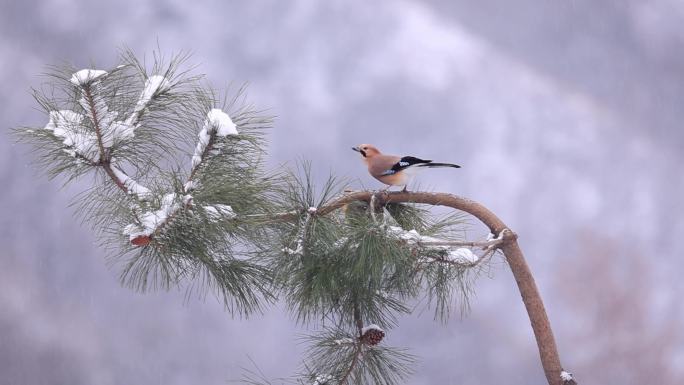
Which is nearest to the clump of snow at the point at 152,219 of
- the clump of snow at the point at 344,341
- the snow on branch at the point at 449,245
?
the snow on branch at the point at 449,245

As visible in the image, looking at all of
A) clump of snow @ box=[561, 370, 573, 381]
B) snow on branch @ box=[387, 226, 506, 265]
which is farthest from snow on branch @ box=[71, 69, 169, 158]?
clump of snow @ box=[561, 370, 573, 381]

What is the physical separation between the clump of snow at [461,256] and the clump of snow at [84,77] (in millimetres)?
1069

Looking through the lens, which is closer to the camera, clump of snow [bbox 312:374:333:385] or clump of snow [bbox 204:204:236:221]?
clump of snow [bbox 204:204:236:221]

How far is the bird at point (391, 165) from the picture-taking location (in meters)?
2.15

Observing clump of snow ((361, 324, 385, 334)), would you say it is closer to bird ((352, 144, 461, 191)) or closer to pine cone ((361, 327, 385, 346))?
pine cone ((361, 327, 385, 346))

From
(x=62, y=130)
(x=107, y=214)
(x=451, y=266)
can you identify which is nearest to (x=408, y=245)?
(x=451, y=266)

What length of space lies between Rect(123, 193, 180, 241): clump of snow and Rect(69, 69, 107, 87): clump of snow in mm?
350

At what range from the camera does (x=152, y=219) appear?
6.24ft

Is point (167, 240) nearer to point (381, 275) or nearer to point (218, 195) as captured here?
point (218, 195)

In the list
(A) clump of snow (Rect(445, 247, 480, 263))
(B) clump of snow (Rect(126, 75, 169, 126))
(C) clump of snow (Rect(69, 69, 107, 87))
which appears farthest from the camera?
(A) clump of snow (Rect(445, 247, 480, 263))

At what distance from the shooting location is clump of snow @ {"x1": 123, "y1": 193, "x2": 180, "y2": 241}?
189cm

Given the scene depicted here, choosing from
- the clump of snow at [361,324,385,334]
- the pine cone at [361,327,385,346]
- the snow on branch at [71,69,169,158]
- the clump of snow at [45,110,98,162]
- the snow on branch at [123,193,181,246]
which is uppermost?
the snow on branch at [71,69,169,158]

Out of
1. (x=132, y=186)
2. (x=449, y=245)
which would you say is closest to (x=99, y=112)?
(x=132, y=186)

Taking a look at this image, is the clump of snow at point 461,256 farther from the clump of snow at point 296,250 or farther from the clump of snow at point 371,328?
the clump of snow at point 296,250
